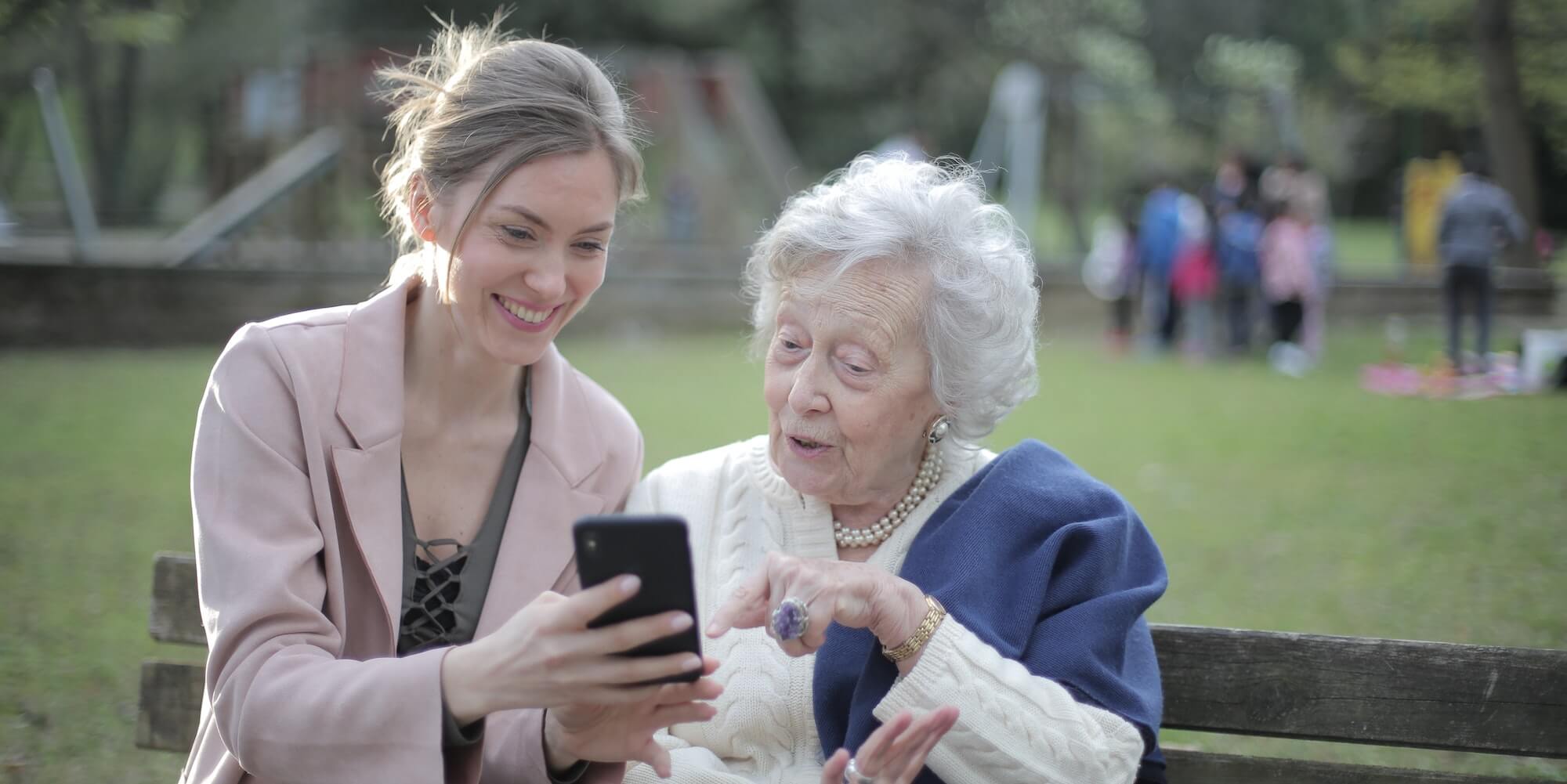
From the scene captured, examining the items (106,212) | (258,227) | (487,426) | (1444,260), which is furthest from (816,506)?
(106,212)

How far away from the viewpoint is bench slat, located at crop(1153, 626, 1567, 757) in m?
2.91

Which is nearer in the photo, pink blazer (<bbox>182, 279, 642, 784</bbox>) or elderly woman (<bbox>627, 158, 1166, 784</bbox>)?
pink blazer (<bbox>182, 279, 642, 784</bbox>)

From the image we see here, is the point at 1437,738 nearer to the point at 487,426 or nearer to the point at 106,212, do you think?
the point at 487,426

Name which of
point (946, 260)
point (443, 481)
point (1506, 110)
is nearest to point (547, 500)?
point (443, 481)

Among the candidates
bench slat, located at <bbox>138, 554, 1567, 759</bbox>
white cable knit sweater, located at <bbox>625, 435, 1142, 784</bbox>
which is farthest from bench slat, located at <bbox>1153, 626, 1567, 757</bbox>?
white cable knit sweater, located at <bbox>625, 435, 1142, 784</bbox>

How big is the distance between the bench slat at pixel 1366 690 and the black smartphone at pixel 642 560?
150 centimetres

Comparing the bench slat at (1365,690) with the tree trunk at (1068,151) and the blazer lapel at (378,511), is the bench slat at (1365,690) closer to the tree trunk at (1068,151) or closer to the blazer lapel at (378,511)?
the blazer lapel at (378,511)

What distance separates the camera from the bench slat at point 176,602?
332 cm

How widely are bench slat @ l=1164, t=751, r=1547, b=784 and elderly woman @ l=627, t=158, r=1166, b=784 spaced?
37 centimetres

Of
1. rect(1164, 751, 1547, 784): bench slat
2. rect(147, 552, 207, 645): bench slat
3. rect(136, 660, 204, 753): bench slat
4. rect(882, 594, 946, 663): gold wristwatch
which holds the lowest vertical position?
rect(1164, 751, 1547, 784): bench slat

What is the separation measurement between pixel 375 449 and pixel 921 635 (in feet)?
3.70

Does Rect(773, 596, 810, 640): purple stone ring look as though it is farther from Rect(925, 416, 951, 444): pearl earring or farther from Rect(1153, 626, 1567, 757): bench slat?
Rect(1153, 626, 1567, 757): bench slat

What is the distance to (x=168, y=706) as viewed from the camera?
3.42 metres

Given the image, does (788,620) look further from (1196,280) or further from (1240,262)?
(1196,280)
